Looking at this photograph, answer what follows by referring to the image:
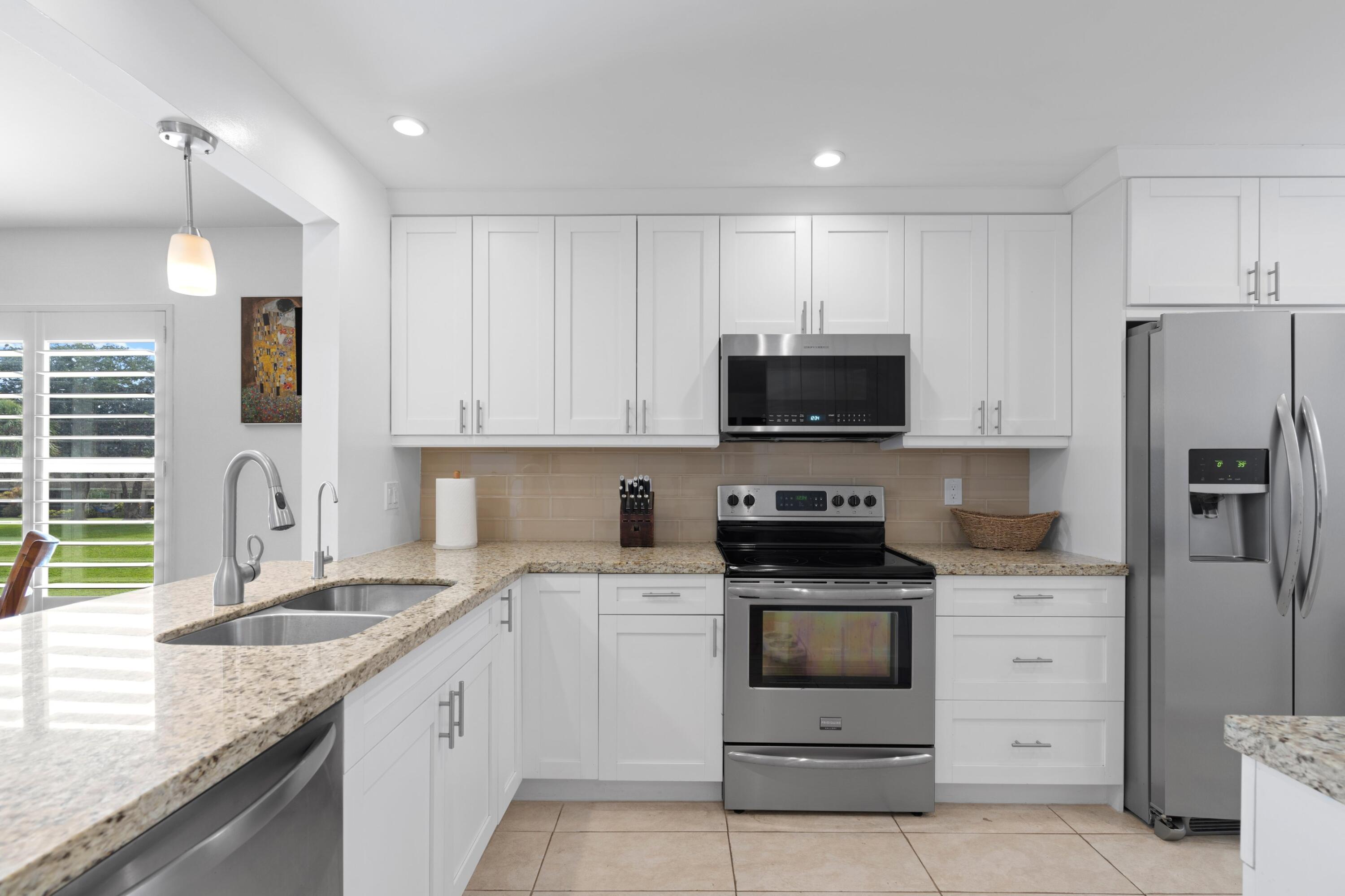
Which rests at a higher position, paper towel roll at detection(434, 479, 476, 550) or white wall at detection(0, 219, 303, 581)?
white wall at detection(0, 219, 303, 581)

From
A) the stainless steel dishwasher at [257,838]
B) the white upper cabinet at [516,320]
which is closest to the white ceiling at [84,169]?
the white upper cabinet at [516,320]

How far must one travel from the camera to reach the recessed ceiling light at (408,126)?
2277 mm

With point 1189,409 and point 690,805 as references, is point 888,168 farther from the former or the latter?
point 690,805

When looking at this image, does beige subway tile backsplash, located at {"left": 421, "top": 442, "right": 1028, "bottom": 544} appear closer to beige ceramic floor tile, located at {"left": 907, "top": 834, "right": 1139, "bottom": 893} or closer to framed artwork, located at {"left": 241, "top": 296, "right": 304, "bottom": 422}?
framed artwork, located at {"left": 241, "top": 296, "right": 304, "bottom": 422}

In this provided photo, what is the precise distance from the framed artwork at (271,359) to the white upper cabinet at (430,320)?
0.66 metres

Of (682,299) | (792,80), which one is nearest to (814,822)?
(682,299)

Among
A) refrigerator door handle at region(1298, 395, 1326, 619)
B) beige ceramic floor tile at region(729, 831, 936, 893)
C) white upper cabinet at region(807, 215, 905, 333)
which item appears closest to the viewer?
beige ceramic floor tile at region(729, 831, 936, 893)

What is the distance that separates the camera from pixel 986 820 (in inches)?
97.0

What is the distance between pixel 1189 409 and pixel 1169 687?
92 centimetres

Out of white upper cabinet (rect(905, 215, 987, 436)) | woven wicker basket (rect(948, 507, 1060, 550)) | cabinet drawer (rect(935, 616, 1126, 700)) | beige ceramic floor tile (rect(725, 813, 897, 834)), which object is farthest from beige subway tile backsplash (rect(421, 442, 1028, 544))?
beige ceramic floor tile (rect(725, 813, 897, 834))

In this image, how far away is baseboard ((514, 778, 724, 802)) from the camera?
259 centimetres

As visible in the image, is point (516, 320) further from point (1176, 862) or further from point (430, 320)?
point (1176, 862)

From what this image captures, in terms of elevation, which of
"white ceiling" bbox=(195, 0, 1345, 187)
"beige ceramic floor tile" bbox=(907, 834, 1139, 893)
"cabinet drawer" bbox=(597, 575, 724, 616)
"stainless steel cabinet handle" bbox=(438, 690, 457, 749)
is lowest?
"beige ceramic floor tile" bbox=(907, 834, 1139, 893)

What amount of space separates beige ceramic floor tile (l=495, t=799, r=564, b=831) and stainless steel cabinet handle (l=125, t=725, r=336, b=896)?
1517mm
